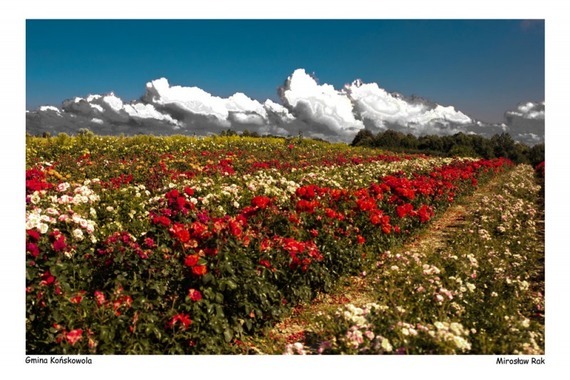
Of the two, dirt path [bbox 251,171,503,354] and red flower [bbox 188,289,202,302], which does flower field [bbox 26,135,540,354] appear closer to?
red flower [bbox 188,289,202,302]

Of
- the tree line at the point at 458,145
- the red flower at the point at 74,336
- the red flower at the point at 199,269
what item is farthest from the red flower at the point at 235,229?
the tree line at the point at 458,145

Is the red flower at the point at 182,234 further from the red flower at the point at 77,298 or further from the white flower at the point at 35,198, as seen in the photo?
the white flower at the point at 35,198

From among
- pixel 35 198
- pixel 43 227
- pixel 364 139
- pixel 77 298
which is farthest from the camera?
pixel 364 139

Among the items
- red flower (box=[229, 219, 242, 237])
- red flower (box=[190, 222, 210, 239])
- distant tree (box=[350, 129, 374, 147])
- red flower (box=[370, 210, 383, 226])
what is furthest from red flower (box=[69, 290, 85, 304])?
distant tree (box=[350, 129, 374, 147])

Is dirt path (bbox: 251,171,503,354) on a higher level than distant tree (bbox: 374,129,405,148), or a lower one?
lower

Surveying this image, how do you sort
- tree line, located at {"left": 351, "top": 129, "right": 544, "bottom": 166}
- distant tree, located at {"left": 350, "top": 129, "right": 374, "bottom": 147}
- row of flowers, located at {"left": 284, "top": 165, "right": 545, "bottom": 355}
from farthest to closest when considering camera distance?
distant tree, located at {"left": 350, "top": 129, "right": 374, "bottom": 147} → tree line, located at {"left": 351, "top": 129, "right": 544, "bottom": 166} → row of flowers, located at {"left": 284, "top": 165, "right": 545, "bottom": 355}

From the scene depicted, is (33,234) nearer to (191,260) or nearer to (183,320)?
(191,260)

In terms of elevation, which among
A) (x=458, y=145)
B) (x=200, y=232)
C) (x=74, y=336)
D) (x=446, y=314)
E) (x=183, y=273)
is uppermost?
(x=458, y=145)

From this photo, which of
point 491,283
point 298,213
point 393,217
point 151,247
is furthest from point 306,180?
point 151,247

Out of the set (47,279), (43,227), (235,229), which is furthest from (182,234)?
(43,227)

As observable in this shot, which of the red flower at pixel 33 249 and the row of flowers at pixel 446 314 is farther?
the red flower at pixel 33 249

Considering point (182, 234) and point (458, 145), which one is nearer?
point (182, 234)

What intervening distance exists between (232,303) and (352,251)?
232 centimetres
